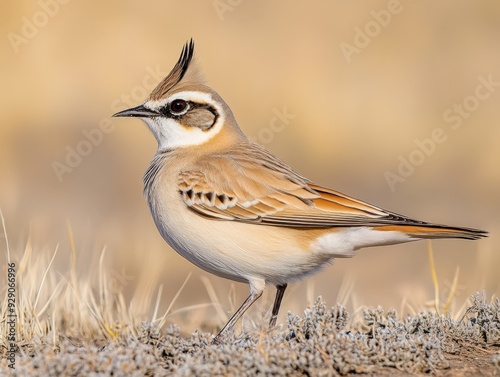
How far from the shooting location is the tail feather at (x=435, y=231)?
25.5 feet

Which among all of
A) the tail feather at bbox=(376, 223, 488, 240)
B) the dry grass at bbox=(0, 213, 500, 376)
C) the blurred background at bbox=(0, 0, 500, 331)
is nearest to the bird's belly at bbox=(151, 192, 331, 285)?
the dry grass at bbox=(0, 213, 500, 376)

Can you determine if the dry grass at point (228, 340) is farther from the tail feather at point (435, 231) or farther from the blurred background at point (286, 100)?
the blurred background at point (286, 100)

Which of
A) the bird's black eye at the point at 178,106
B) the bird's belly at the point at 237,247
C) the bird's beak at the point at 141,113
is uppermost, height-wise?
the bird's black eye at the point at 178,106

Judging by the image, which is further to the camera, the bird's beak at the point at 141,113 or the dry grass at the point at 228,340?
the bird's beak at the point at 141,113

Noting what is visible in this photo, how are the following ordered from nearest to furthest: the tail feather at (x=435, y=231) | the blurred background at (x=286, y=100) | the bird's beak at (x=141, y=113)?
the tail feather at (x=435, y=231)
the bird's beak at (x=141, y=113)
the blurred background at (x=286, y=100)

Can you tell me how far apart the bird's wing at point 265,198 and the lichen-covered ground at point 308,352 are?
2.80ft

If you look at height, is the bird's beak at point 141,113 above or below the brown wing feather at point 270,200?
above

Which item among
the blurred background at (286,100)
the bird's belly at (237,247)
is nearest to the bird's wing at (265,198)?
the bird's belly at (237,247)

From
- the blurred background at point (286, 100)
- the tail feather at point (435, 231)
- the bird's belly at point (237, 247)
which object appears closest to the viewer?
the tail feather at point (435, 231)

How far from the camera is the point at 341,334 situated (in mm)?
7090

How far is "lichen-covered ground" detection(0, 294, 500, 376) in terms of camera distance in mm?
6426

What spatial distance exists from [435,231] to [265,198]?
5.20ft

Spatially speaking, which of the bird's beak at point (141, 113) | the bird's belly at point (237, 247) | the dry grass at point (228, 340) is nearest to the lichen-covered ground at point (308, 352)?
the dry grass at point (228, 340)

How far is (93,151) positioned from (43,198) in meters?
2.18
